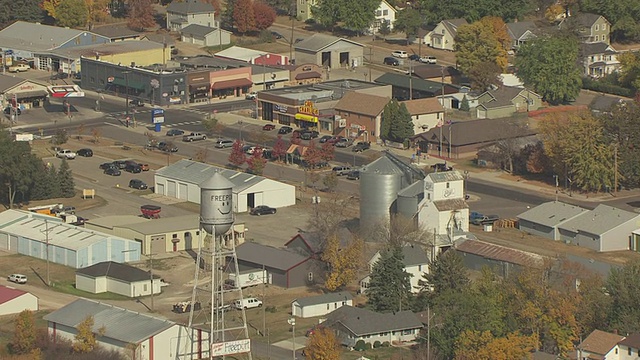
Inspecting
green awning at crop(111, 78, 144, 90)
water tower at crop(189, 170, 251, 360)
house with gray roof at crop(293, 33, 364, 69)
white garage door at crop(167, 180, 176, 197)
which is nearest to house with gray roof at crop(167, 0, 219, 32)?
house with gray roof at crop(293, 33, 364, 69)

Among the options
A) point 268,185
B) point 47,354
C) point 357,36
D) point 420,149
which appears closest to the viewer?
point 47,354

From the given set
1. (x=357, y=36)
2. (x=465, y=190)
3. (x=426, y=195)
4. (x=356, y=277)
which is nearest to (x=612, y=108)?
(x=465, y=190)

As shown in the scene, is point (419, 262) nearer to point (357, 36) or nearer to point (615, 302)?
point (615, 302)

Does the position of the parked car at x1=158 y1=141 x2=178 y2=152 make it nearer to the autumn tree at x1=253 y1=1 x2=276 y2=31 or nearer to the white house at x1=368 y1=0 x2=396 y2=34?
the autumn tree at x1=253 y1=1 x2=276 y2=31

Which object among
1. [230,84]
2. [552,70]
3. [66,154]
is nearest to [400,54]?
[230,84]

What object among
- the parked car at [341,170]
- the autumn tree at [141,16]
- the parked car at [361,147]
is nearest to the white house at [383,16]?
the autumn tree at [141,16]

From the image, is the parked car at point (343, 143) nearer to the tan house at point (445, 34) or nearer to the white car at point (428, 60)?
the white car at point (428, 60)

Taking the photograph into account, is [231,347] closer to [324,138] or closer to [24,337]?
[24,337]
